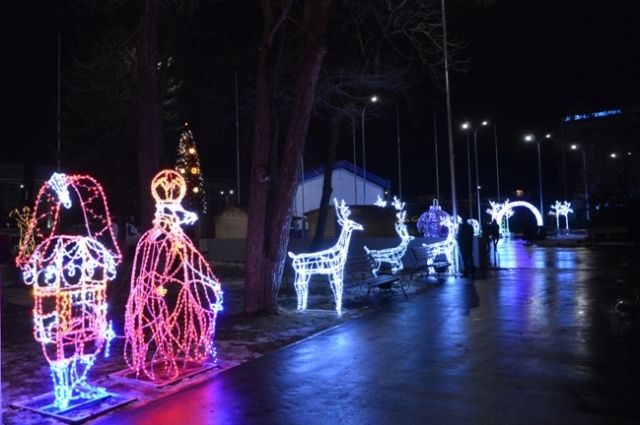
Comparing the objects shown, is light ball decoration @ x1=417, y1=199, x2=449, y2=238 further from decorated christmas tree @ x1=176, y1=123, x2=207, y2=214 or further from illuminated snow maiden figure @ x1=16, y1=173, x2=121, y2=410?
illuminated snow maiden figure @ x1=16, y1=173, x2=121, y2=410

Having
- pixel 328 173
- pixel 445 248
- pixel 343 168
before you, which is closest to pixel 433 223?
pixel 328 173

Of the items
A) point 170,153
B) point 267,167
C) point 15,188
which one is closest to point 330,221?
point 170,153

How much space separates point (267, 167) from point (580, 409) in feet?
25.6

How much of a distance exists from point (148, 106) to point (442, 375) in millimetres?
9320

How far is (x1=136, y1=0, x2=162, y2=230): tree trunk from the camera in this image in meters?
13.4

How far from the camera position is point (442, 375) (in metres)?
7.27

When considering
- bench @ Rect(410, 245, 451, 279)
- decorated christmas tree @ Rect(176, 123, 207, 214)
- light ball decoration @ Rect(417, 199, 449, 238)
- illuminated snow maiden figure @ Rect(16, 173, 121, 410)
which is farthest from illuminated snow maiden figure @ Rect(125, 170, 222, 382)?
decorated christmas tree @ Rect(176, 123, 207, 214)

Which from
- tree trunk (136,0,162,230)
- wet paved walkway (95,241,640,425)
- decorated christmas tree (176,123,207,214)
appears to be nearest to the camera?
wet paved walkway (95,241,640,425)

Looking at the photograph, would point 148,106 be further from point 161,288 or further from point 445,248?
point 445,248

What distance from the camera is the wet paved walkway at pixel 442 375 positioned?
593cm

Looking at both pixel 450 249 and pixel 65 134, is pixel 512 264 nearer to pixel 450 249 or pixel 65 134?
pixel 450 249

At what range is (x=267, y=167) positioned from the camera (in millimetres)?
12281

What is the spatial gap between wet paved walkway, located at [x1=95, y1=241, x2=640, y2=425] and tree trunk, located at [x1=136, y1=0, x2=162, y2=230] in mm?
5754

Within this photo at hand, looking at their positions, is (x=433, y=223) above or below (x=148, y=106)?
below
